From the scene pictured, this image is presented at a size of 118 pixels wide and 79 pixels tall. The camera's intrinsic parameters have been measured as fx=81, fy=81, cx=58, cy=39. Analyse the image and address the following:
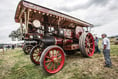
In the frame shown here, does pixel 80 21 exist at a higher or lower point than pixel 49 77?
higher

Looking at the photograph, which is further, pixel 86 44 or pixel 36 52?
pixel 86 44

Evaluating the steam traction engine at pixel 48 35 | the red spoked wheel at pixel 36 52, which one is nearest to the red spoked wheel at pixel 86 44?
the steam traction engine at pixel 48 35

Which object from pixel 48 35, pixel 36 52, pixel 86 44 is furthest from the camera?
pixel 86 44

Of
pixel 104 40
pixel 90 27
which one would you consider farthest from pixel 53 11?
pixel 90 27

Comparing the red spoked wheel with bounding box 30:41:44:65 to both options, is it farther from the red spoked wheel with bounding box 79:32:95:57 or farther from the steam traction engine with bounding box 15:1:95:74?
the red spoked wheel with bounding box 79:32:95:57

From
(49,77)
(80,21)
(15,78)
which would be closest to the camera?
(49,77)

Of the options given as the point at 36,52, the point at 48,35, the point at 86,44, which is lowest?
the point at 36,52

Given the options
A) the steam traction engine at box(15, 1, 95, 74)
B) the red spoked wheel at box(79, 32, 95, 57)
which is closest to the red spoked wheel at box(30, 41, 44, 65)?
the steam traction engine at box(15, 1, 95, 74)

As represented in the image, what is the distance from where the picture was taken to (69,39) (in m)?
4.03

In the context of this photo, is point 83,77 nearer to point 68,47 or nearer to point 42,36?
point 68,47

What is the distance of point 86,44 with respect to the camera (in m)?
4.00

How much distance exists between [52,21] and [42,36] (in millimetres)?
1094

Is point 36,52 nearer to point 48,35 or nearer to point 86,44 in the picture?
point 48,35

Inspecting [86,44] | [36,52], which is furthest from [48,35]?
[86,44]
